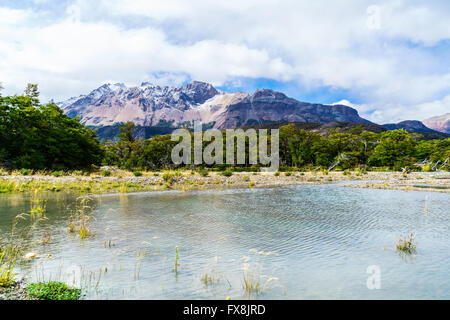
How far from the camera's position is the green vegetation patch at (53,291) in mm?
5461

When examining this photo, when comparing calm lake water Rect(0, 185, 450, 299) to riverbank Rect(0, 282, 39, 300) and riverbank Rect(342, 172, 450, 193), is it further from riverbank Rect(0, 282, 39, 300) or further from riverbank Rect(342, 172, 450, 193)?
riverbank Rect(342, 172, 450, 193)

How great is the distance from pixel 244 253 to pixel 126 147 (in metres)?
55.4

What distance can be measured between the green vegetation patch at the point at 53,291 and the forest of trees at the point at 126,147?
32503 millimetres

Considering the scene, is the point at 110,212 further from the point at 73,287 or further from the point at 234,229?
the point at 73,287

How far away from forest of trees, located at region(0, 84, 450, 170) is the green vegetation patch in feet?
107

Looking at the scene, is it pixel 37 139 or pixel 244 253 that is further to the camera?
pixel 37 139

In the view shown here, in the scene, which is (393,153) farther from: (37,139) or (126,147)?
(37,139)

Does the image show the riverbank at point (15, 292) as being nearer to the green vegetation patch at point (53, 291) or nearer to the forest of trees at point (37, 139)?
the green vegetation patch at point (53, 291)

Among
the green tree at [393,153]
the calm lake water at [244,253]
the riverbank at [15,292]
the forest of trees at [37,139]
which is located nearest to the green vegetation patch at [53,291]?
the riverbank at [15,292]

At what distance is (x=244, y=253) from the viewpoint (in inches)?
331

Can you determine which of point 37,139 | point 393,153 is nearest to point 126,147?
point 37,139

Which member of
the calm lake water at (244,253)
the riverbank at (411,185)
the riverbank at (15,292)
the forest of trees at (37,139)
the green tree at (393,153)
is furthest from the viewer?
the green tree at (393,153)

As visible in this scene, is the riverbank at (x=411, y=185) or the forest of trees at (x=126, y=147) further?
the forest of trees at (x=126, y=147)

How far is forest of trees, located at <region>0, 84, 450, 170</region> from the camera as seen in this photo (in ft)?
113
